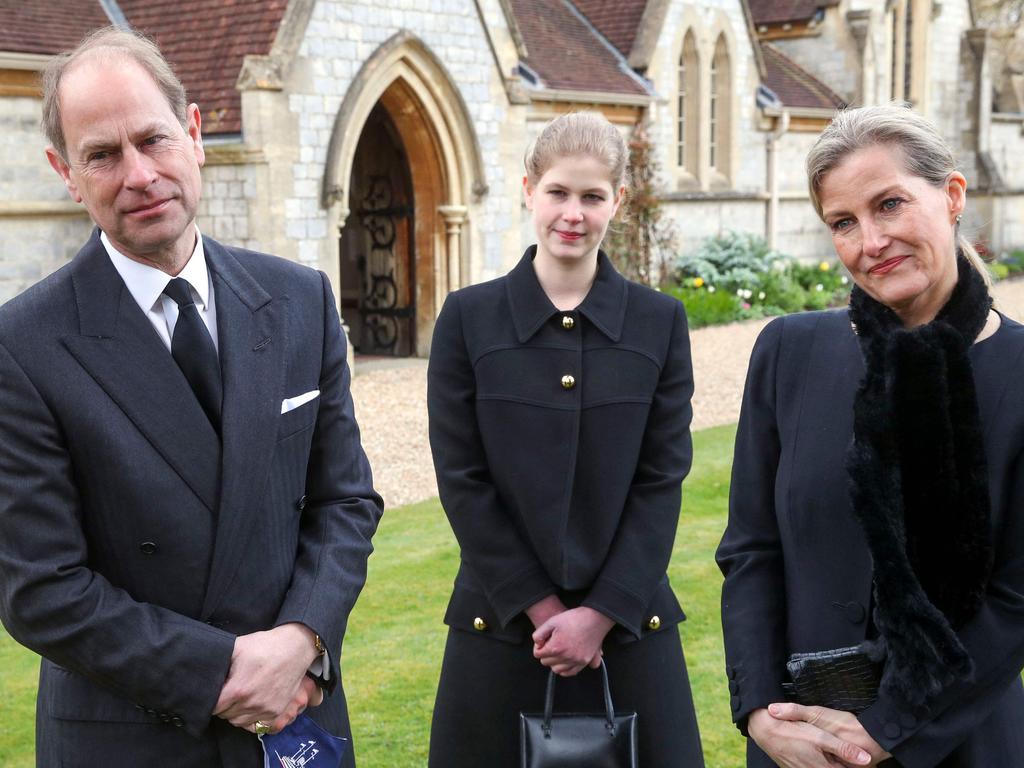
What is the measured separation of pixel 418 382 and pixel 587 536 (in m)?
9.06

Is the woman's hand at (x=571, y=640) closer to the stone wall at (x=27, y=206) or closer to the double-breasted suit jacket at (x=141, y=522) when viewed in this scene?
the double-breasted suit jacket at (x=141, y=522)

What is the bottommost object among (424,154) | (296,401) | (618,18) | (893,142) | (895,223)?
(296,401)

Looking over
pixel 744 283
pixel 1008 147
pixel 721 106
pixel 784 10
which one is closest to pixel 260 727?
pixel 744 283

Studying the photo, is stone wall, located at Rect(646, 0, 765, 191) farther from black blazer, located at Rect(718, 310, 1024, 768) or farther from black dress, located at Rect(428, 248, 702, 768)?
black blazer, located at Rect(718, 310, 1024, 768)

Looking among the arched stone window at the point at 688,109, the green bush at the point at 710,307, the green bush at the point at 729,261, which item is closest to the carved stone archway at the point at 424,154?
the green bush at the point at 710,307

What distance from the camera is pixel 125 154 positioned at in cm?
217

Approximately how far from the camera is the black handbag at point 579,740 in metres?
2.55

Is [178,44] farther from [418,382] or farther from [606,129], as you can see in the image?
[606,129]

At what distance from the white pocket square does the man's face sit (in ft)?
1.26

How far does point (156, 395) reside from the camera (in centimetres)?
218

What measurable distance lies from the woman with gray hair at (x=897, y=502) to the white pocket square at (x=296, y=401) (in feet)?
3.20

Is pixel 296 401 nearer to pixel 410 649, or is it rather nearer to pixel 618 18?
pixel 410 649

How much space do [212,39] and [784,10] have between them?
1506 centimetres

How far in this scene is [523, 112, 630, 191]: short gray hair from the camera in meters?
2.86
